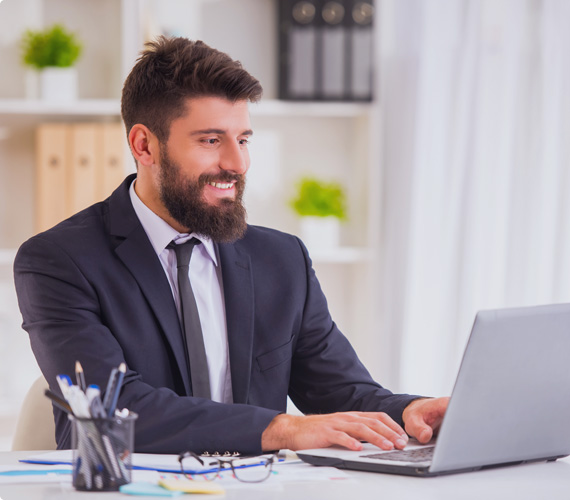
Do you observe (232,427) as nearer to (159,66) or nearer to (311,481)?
(311,481)

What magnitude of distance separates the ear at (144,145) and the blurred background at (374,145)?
1164mm

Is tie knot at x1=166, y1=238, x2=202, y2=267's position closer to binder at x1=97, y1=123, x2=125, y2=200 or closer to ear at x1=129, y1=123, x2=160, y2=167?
ear at x1=129, y1=123, x2=160, y2=167

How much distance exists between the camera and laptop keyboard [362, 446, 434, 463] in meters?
1.26

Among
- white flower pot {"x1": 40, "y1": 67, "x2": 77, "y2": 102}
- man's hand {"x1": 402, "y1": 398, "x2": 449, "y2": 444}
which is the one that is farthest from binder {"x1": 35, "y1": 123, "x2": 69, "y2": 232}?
man's hand {"x1": 402, "y1": 398, "x2": 449, "y2": 444}

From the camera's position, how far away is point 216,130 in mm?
1736

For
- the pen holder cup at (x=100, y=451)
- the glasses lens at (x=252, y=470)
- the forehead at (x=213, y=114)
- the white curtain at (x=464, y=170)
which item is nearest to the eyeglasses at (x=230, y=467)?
the glasses lens at (x=252, y=470)

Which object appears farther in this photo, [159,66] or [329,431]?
[159,66]

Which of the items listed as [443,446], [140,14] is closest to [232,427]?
[443,446]

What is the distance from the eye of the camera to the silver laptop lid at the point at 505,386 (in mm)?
1131

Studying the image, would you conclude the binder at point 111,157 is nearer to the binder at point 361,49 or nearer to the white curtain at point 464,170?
the binder at point 361,49

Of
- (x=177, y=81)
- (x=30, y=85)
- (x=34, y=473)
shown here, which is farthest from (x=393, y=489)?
(x=30, y=85)

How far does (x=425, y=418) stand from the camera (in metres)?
1.47

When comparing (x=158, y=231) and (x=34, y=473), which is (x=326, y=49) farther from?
(x=34, y=473)

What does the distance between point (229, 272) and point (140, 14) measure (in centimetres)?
155
